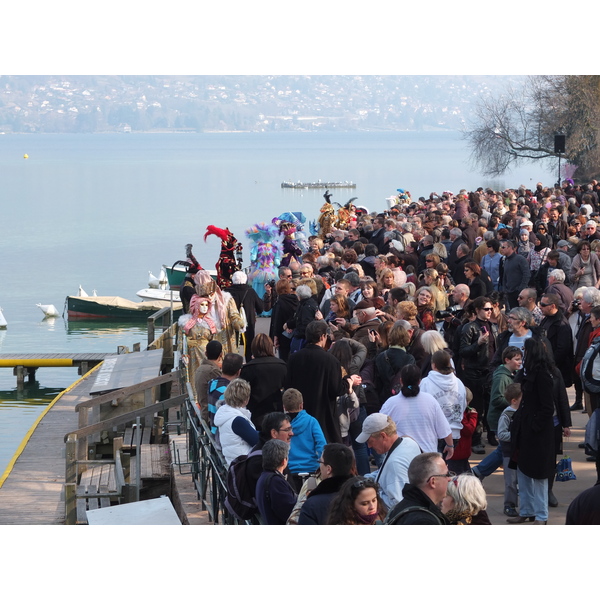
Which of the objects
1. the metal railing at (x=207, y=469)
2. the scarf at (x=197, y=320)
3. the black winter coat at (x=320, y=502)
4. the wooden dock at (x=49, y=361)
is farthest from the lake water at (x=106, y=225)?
the black winter coat at (x=320, y=502)

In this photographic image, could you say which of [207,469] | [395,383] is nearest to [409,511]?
[395,383]

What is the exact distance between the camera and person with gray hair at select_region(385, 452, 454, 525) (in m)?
5.11

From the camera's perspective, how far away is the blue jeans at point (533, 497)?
794 centimetres

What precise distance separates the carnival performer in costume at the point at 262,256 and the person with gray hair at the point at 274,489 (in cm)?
1105

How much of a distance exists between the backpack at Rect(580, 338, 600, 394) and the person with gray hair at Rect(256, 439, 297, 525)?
3869mm

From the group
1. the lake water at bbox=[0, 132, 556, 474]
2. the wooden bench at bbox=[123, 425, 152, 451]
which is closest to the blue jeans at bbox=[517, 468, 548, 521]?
the wooden bench at bbox=[123, 425, 152, 451]

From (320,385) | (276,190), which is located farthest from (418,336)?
(276,190)

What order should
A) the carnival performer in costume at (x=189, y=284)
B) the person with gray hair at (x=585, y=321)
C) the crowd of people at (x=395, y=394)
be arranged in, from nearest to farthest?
the crowd of people at (x=395, y=394), the person with gray hair at (x=585, y=321), the carnival performer in costume at (x=189, y=284)

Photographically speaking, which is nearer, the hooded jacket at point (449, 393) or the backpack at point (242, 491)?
the backpack at point (242, 491)

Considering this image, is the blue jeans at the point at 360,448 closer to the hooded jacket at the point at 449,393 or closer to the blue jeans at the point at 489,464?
the hooded jacket at the point at 449,393

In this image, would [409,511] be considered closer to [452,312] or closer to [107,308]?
[452,312]

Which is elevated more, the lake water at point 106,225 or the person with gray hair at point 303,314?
the person with gray hair at point 303,314

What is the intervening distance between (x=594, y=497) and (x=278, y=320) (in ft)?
24.1

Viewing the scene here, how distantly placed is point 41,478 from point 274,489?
8640 mm
